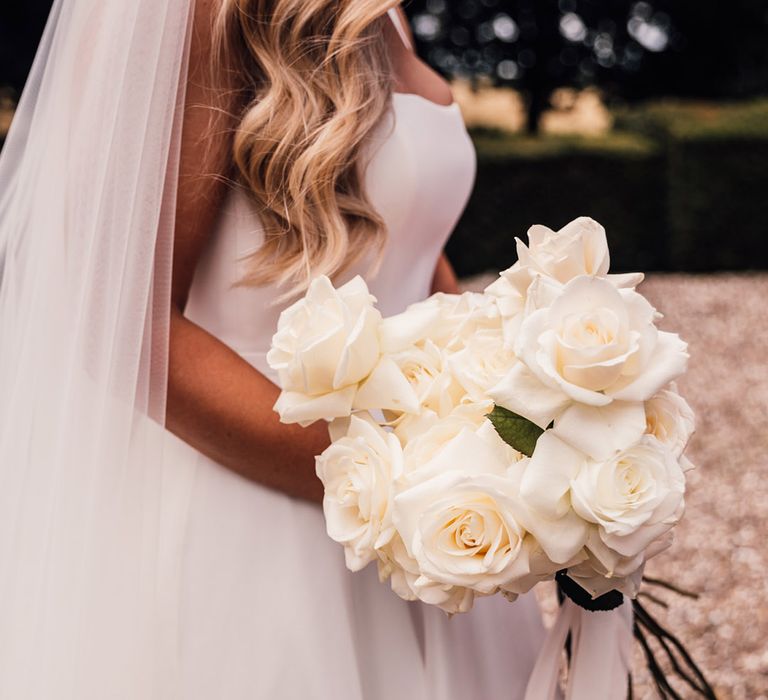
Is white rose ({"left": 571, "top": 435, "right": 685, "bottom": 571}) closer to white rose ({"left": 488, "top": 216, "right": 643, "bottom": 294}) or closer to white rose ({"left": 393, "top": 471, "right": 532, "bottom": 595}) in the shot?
white rose ({"left": 393, "top": 471, "right": 532, "bottom": 595})

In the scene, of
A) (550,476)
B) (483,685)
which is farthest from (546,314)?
(483,685)

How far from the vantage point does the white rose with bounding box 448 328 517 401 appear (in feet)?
3.80

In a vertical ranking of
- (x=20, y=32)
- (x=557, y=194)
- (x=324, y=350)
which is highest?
(x=324, y=350)

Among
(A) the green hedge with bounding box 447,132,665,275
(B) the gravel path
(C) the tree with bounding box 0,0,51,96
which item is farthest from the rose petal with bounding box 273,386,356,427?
(C) the tree with bounding box 0,0,51,96

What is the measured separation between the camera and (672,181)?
10508mm

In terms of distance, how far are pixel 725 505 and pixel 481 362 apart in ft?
15.0

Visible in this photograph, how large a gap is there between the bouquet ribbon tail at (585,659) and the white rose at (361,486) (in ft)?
1.23

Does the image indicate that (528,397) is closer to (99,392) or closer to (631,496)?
(631,496)

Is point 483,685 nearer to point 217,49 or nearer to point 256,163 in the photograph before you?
point 256,163

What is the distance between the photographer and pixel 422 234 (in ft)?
5.61

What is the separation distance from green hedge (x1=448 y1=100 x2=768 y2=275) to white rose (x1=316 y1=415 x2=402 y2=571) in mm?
8812

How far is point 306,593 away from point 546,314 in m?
0.64

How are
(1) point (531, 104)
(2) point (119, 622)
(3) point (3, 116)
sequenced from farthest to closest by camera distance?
1. (1) point (531, 104)
2. (3) point (3, 116)
3. (2) point (119, 622)

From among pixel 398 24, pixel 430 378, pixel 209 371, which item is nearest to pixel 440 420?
pixel 430 378
